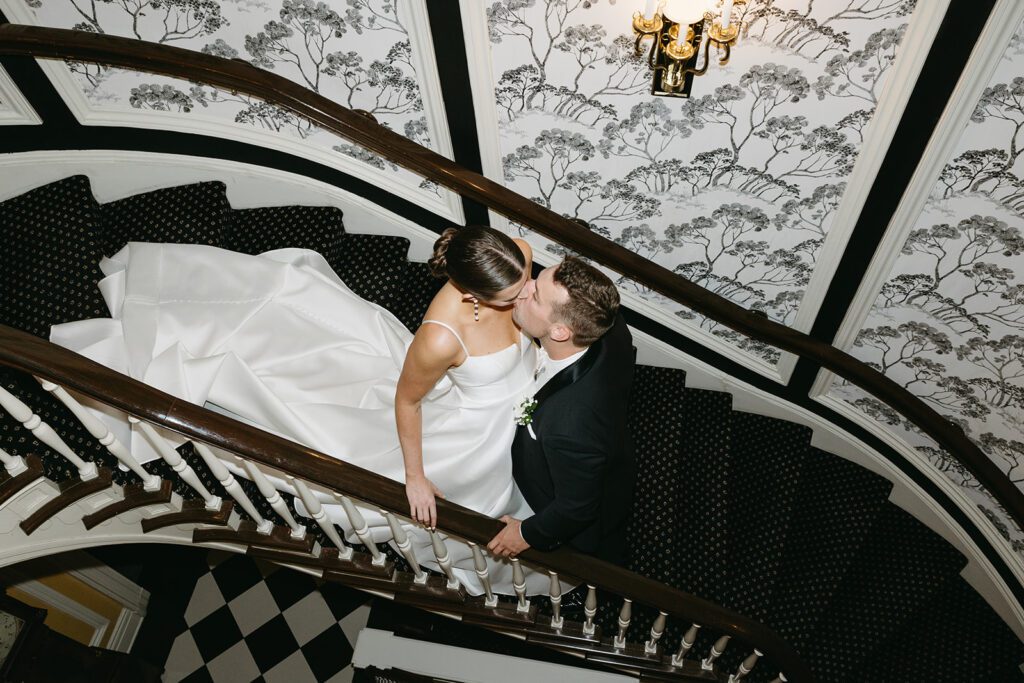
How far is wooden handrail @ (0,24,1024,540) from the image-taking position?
2752 millimetres

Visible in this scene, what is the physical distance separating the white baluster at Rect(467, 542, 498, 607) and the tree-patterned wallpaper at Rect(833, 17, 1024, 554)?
6.16 feet

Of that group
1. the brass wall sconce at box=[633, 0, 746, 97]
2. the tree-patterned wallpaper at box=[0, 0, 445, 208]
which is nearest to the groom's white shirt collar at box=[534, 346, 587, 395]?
the brass wall sconce at box=[633, 0, 746, 97]

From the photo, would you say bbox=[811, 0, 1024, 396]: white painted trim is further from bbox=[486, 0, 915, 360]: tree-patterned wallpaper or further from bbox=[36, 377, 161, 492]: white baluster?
bbox=[36, 377, 161, 492]: white baluster

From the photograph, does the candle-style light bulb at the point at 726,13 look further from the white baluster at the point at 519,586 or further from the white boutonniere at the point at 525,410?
the white baluster at the point at 519,586

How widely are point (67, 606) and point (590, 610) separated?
286 centimetres

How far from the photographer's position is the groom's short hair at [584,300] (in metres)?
2.10

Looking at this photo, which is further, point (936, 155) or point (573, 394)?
point (936, 155)

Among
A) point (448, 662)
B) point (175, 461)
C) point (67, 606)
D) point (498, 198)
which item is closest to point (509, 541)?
point (175, 461)

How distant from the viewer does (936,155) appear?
2.55 meters

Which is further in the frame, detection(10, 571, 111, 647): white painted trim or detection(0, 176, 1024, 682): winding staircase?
detection(10, 571, 111, 647): white painted trim

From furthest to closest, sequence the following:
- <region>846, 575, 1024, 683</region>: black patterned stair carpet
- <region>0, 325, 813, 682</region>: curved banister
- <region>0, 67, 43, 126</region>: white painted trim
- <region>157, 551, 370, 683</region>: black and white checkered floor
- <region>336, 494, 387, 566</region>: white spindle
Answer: <region>157, 551, 370, 683</region>: black and white checkered floor, <region>846, 575, 1024, 683</region>: black patterned stair carpet, <region>0, 67, 43, 126</region>: white painted trim, <region>336, 494, 387, 566</region>: white spindle, <region>0, 325, 813, 682</region>: curved banister

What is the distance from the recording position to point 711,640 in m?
3.07

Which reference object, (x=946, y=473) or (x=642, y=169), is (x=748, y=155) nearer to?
(x=642, y=169)

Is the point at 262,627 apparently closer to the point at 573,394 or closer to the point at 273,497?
the point at 273,497
